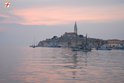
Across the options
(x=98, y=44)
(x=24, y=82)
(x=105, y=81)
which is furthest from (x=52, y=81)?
(x=98, y=44)

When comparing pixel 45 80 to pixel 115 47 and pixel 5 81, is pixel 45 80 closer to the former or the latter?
pixel 5 81

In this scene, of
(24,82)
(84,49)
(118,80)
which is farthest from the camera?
(84,49)

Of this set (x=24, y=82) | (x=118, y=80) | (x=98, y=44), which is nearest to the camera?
(x=24, y=82)

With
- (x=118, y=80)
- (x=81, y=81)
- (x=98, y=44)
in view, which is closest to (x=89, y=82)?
(x=81, y=81)

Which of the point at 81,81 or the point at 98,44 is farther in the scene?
the point at 98,44

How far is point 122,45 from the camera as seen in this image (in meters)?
196

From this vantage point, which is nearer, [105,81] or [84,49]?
[105,81]

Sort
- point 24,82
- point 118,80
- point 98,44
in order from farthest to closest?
point 98,44 → point 118,80 → point 24,82

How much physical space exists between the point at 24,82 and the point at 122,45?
173117 millimetres

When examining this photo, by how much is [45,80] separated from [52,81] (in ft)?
3.23

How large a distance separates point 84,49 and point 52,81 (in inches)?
4014

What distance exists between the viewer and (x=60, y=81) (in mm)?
29016

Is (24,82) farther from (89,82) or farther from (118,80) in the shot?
(118,80)

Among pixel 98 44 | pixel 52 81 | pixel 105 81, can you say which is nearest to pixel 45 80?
pixel 52 81
